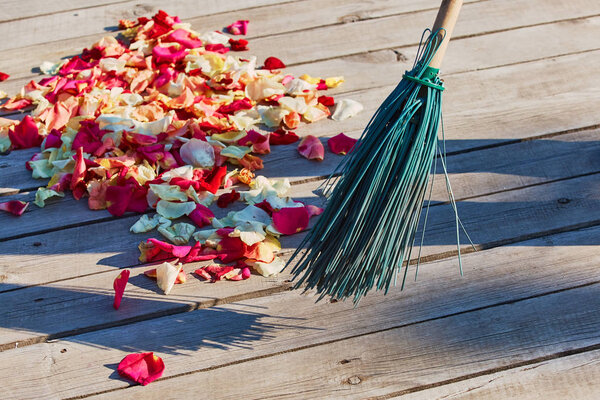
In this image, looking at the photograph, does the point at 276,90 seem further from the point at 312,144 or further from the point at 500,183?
the point at 500,183

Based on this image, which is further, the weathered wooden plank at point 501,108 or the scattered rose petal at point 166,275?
the weathered wooden plank at point 501,108

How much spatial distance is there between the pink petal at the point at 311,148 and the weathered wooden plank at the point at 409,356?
0.65m

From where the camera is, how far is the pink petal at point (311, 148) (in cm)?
218

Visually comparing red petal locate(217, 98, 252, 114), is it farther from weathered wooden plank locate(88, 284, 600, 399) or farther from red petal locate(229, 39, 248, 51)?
weathered wooden plank locate(88, 284, 600, 399)

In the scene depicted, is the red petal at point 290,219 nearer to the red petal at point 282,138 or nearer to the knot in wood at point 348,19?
the red petal at point 282,138

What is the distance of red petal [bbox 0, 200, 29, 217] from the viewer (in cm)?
204

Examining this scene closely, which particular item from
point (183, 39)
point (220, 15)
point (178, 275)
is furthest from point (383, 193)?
point (220, 15)

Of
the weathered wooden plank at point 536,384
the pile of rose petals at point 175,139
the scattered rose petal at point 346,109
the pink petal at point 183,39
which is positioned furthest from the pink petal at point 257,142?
the weathered wooden plank at point 536,384

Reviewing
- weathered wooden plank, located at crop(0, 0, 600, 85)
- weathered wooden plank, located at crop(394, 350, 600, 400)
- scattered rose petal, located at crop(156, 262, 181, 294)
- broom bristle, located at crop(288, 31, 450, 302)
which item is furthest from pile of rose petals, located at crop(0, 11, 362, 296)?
weathered wooden plank, located at crop(394, 350, 600, 400)

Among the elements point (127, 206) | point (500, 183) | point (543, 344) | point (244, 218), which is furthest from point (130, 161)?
point (543, 344)

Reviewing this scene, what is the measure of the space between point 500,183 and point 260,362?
35.5 inches

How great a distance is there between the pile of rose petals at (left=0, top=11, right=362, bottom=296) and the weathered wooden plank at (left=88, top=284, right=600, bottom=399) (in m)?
0.29

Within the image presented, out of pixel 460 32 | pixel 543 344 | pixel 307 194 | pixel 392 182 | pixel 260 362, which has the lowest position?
pixel 260 362

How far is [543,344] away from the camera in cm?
158
